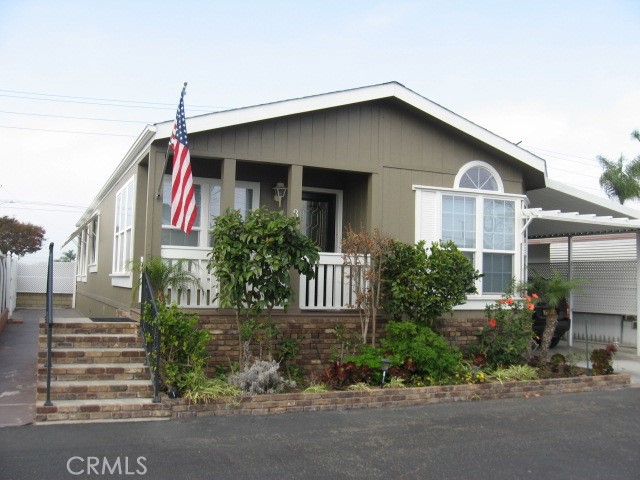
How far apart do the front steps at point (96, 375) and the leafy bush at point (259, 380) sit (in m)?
0.98

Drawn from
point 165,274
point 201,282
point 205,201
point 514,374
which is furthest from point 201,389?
point 514,374

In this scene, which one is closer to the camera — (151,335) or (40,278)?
(151,335)

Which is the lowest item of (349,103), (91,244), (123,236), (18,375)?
(18,375)

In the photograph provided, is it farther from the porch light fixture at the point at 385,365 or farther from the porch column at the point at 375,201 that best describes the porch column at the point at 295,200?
the porch light fixture at the point at 385,365

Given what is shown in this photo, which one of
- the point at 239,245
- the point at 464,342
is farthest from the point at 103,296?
the point at 464,342

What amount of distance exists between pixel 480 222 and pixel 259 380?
508 cm

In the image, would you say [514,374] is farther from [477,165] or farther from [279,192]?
[279,192]

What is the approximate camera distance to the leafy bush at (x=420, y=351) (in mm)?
8445

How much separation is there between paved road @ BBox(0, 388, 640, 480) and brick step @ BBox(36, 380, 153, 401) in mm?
607

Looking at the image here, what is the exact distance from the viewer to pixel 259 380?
24.2 ft

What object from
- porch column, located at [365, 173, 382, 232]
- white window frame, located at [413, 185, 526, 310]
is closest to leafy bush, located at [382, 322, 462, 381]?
white window frame, located at [413, 185, 526, 310]

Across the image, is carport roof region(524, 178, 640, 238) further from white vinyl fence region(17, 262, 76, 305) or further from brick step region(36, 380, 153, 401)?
white vinyl fence region(17, 262, 76, 305)

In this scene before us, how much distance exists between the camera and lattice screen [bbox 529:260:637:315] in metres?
14.1

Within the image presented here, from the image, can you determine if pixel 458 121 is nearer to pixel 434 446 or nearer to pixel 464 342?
pixel 464 342
